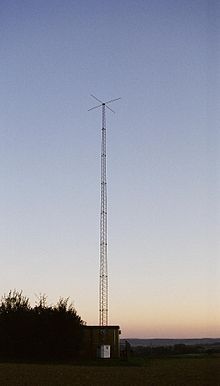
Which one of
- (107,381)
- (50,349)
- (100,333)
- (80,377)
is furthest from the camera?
(100,333)

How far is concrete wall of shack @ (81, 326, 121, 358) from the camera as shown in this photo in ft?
212

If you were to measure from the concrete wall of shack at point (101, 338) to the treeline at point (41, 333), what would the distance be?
10.00 ft

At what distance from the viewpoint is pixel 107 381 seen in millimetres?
33375

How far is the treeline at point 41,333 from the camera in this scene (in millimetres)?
59562

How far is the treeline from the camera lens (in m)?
59.6

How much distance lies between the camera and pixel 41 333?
6041 cm

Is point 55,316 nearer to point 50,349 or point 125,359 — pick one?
point 50,349

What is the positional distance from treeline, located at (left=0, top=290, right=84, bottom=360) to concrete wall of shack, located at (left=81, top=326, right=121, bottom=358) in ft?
10.00

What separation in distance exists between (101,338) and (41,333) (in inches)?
268

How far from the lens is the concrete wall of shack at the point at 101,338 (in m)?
64.6

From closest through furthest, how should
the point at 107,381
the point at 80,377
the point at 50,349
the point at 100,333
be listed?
the point at 107,381 < the point at 80,377 < the point at 50,349 < the point at 100,333

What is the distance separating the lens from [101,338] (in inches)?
2552

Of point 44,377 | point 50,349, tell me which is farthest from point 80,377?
point 50,349

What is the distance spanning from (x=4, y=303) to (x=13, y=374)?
3060 centimetres
